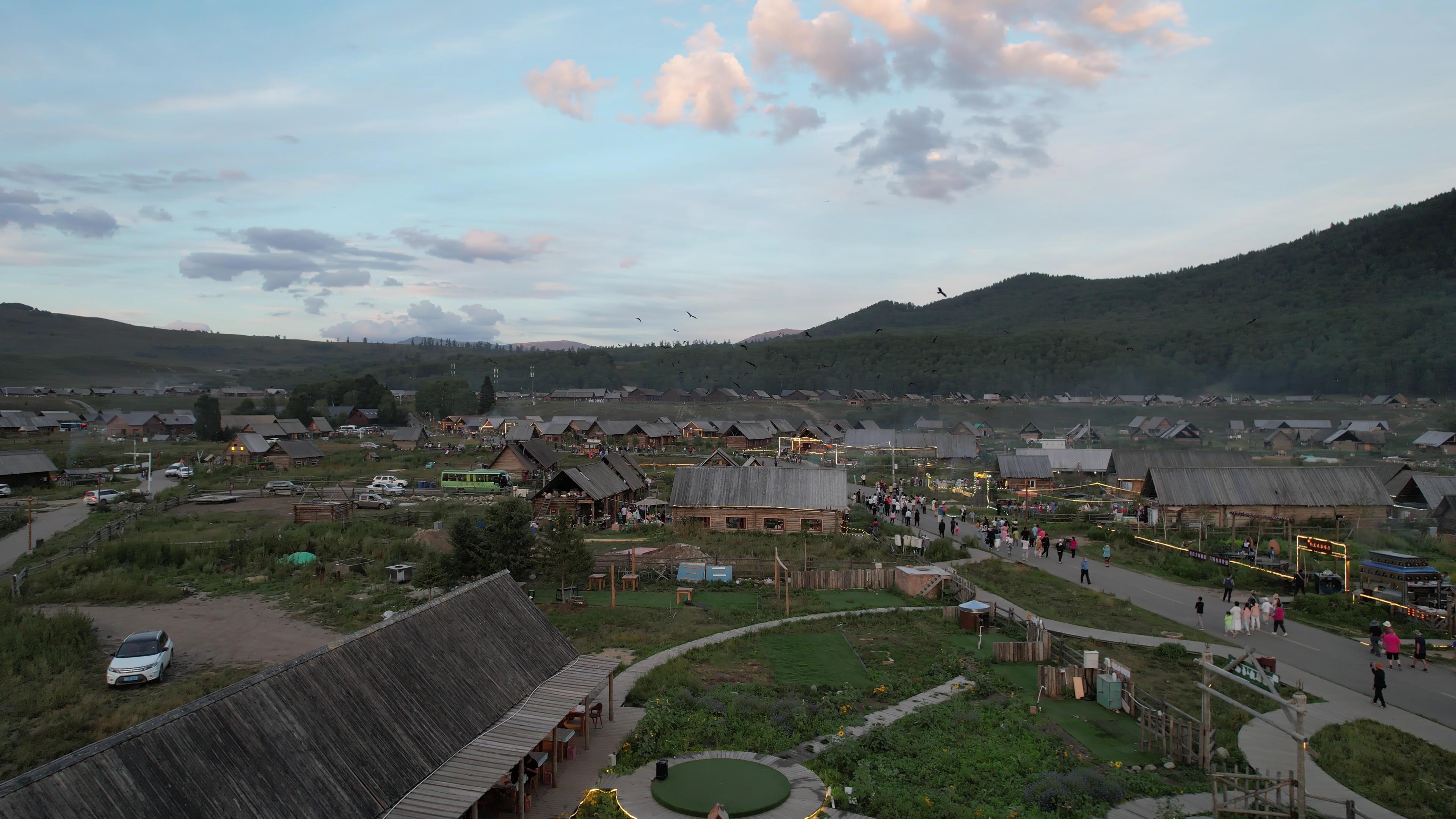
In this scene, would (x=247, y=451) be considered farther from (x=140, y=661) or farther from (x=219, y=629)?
(x=140, y=661)

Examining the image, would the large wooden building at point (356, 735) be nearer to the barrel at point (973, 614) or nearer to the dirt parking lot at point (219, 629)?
the dirt parking lot at point (219, 629)

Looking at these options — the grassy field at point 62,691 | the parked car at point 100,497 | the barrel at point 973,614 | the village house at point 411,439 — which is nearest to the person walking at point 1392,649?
the barrel at point 973,614

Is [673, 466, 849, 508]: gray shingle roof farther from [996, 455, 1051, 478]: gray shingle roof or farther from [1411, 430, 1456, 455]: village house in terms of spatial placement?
[1411, 430, 1456, 455]: village house

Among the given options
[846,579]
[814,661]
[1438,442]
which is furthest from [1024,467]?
[1438,442]

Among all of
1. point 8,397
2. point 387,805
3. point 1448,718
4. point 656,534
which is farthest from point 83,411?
point 1448,718

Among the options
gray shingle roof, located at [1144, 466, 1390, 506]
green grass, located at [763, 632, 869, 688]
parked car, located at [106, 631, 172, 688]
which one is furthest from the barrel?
gray shingle roof, located at [1144, 466, 1390, 506]

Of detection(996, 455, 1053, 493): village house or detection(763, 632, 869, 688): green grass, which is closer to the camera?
detection(763, 632, 869, 688): green grass
